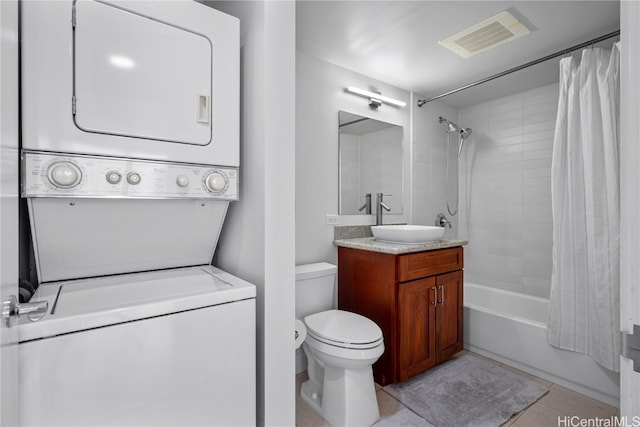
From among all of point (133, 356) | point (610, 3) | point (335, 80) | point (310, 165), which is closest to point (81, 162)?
point (133, 356)

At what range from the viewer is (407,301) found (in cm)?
210

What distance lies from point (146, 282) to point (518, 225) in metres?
3.32

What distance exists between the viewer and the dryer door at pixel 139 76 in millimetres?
1031

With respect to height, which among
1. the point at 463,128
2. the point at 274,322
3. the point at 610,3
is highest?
the point at 610,3

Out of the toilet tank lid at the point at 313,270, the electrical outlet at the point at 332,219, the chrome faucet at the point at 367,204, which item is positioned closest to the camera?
the toilet tank lid at the point at 313,270

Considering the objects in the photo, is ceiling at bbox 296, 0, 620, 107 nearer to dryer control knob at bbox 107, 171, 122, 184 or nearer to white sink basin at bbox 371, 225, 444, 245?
white sink basin at bbox 371, 225, 444, 245

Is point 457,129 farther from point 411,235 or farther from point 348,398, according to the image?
point 348,398

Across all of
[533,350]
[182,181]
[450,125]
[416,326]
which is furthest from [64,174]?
[450,125]

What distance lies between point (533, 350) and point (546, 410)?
1.49 ft

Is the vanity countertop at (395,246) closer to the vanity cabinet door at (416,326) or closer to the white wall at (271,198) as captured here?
the vanity cabinet door at (416,326)

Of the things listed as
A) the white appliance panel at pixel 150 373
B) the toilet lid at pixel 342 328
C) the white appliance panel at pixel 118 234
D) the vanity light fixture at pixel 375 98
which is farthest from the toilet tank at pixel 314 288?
the vanity light fixture at pixel 375 98

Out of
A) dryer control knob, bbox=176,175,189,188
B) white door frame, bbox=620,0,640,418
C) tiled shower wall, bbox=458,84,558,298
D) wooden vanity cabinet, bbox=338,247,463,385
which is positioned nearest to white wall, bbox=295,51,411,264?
wooden vanity cabinet, bbox=338,247,463,385

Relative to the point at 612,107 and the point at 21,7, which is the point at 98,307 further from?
the point at 612,107

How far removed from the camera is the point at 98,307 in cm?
93
